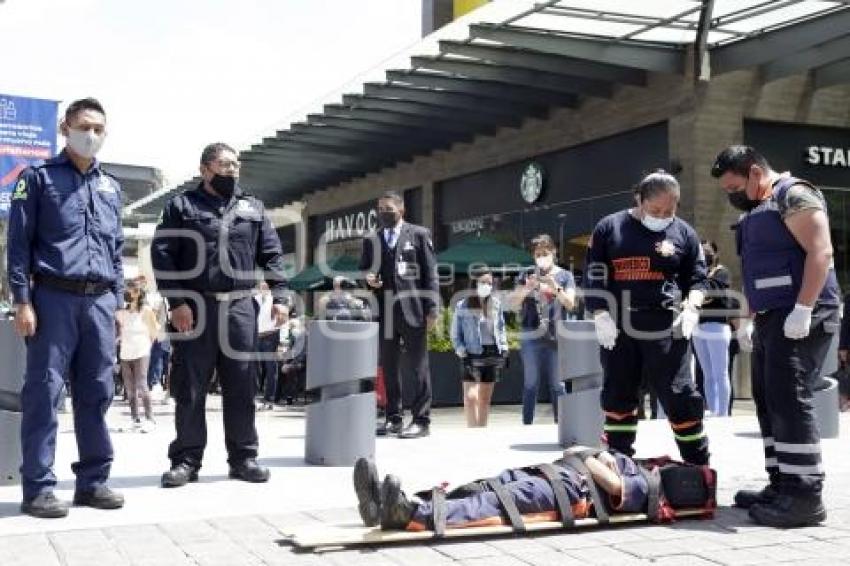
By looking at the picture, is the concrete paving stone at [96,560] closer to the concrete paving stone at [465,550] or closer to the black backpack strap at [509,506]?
the concrete paving stone at [465,550]

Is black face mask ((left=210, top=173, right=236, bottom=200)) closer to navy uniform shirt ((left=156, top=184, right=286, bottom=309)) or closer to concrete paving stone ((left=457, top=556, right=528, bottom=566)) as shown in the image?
navy uniform shirt ((left=156, top=184, right=286, bottom=309))

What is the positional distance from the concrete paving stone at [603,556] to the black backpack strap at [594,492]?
1.12 feet

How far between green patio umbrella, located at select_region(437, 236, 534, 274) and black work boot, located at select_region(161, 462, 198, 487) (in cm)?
1184

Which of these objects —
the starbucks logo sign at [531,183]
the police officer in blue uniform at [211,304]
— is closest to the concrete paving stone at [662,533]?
the police officer in blue uniform at [211,304]

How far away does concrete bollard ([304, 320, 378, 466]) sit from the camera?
622cm

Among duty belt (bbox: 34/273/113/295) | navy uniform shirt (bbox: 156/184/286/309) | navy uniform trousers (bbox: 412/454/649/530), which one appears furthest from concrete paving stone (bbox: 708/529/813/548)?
duty belt (bbox: 34/273/113/295)

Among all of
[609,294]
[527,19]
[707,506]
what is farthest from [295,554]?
[527,19]

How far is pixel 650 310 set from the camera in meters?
5.42

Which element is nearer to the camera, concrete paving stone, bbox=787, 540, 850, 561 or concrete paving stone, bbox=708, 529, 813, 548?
concrete paving stone, bbox=787, 540, 850, 561

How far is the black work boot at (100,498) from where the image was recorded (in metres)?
4.81

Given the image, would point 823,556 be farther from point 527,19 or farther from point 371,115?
point 371,115

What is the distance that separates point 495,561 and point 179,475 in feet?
7.72

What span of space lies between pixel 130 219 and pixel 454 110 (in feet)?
62.8

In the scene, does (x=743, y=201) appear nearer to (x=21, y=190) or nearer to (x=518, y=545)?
(x=518, y=545)
